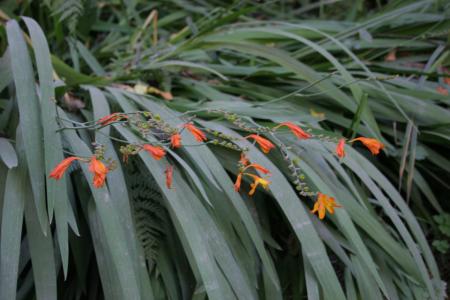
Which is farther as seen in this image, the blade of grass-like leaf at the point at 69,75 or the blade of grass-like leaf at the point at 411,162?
the blade of grass-like leaf at the point at 69,75

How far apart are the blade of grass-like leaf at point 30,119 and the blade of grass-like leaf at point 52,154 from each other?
0.03 metres

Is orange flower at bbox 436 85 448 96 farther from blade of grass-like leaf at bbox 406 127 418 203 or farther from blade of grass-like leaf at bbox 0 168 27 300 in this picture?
blade of grass-like leaf at bbox 0 168 27 300

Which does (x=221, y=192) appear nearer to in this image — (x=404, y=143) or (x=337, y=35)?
(x=404, y=143)

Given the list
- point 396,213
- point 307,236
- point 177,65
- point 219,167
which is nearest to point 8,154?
point 219,167

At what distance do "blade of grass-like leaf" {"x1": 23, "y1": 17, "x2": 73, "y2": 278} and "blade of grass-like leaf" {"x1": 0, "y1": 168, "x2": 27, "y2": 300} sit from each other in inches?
3.1

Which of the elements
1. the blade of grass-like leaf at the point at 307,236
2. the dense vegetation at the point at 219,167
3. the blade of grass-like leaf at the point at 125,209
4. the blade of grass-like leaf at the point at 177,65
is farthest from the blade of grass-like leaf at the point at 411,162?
the blade of grass-like leaf at the point at 125,209

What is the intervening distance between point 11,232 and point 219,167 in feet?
1.42

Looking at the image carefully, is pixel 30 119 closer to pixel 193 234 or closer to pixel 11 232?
pixel 11 232

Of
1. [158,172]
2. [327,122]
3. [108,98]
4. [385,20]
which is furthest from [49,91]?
[385,20]

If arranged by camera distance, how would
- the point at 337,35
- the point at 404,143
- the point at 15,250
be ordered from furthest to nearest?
1. the point at 337,35
2. the point at 404,143
3. the point at 15,250

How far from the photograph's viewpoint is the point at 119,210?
3.48 feet

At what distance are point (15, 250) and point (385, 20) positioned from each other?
1.37 meters

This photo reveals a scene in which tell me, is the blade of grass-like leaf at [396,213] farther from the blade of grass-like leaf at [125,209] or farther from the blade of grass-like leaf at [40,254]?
the blade of grass-like leaf at [40,254]

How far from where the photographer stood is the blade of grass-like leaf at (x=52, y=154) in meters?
0.92
